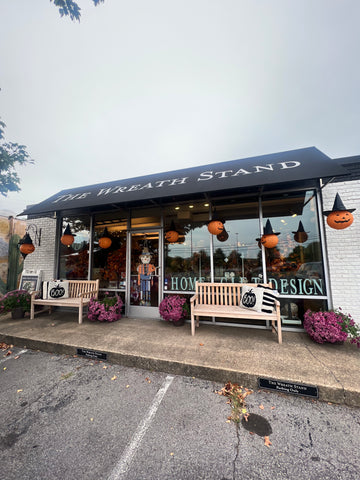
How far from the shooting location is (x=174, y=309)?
13.6 ft

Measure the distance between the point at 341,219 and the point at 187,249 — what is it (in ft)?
10.1

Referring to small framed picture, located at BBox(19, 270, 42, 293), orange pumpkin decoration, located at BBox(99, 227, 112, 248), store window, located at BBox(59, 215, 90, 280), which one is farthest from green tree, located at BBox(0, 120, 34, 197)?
orange pumpkin decoration, located at BBox(99, 227, 112, 248)

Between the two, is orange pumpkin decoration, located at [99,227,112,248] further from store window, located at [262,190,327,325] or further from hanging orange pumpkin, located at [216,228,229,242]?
store window, located at [262,190,327,325]

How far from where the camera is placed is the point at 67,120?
12875 mm

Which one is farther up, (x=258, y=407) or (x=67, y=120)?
(x=67, y=120)

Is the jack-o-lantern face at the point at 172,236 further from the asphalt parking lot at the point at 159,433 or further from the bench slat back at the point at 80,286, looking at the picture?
the asphalt parking lot at the point at 159,433

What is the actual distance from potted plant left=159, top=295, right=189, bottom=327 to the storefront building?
0.42 meters

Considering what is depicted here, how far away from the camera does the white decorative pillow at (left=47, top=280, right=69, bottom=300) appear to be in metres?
4.90

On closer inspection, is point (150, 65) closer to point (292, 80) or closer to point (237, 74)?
point (237, 74)

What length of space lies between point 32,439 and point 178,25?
12.5 m

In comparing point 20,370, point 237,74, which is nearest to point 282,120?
point 237,74

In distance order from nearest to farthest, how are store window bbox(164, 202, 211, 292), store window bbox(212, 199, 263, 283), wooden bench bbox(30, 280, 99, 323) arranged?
store window bbox(212, 199, 263, 283) < wooden bench bbox(30, 280, 99, 323) < store window bbox(164, 202, 211, 292)

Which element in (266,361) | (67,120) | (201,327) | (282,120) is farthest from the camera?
(282,120)

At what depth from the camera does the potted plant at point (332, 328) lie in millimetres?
3105
